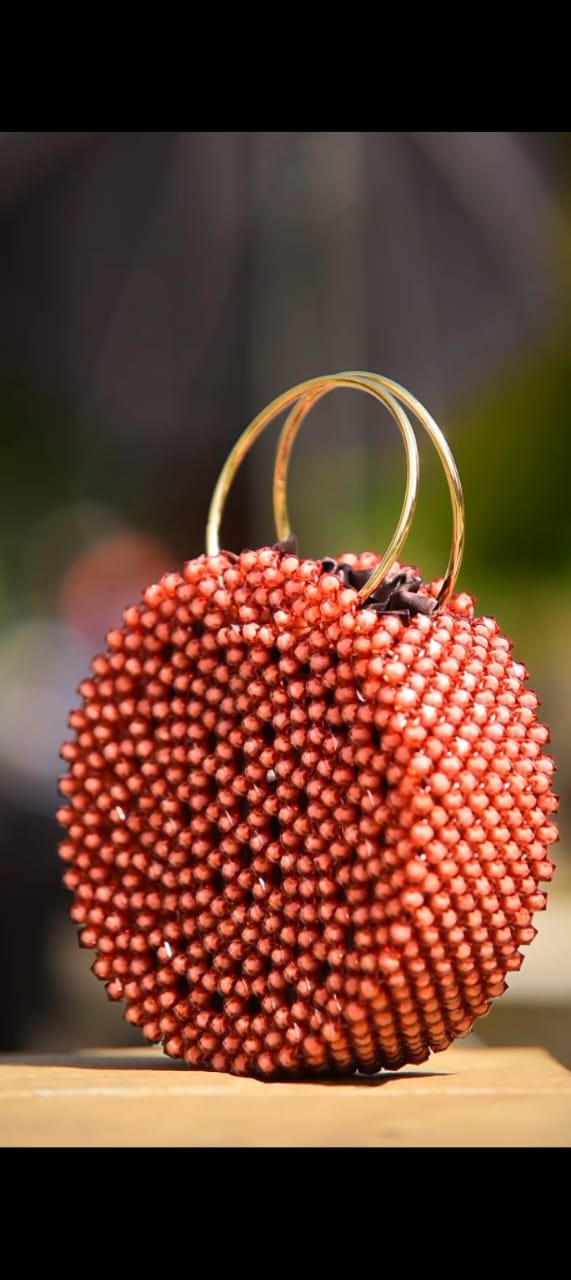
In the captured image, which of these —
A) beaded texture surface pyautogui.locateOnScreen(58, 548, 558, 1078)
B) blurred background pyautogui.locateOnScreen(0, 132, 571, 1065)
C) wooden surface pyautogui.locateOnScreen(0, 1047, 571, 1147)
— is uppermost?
blurred background pyautogui.locateOnScreen(0, 132, 571, 1065)

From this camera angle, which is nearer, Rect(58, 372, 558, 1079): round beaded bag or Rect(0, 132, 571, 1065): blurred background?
Rect(58, 372, 558, 1079): round beaded bag

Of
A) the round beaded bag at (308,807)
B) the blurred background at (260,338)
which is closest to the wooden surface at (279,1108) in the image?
the round beaded bag at (308,807)

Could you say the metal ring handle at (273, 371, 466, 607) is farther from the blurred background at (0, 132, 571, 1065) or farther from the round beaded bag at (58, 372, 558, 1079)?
the blurred background at (0, 132, 571, 1065)

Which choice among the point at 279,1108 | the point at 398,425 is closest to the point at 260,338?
the point at 398,425

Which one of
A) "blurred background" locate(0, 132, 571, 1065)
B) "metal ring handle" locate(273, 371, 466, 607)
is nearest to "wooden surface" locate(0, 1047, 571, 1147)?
"metal ring handle" locate(273, 371, 466, 607)

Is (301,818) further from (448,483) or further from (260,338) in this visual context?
(260,338)

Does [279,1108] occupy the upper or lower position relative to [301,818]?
lower
